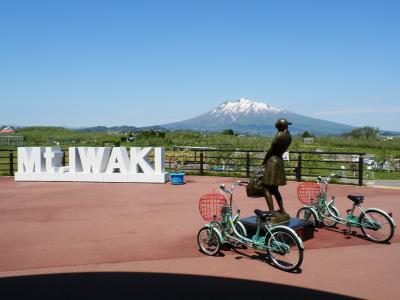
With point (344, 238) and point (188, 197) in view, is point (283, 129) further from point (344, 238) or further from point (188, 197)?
point (188, 197)

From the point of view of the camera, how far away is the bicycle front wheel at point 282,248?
18.0ft

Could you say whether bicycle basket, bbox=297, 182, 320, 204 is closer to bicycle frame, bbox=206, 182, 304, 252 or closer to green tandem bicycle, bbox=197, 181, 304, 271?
green tandem bicycle, bbox=197, 181, 304, 271

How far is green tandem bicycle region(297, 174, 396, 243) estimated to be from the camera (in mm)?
6797

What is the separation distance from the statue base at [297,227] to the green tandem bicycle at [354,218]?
31 centimetres

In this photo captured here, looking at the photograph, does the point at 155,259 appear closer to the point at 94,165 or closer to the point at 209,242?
the point at 209,242

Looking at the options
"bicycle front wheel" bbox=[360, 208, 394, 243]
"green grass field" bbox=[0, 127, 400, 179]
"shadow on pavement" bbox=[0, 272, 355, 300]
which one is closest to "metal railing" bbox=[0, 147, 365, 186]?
"bicycle front wheel" bbox=[360, 208, 394, 243]

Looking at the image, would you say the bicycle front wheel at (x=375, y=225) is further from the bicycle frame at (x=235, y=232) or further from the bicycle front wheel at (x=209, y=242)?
the bicycle front wheel at (x=209, y=242)

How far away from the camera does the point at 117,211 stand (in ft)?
31.4

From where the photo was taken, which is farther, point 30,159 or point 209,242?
point 30,159

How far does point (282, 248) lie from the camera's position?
18.2ft

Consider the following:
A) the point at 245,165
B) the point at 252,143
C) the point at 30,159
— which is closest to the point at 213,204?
the point at 245,165

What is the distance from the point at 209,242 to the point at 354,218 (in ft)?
8.85

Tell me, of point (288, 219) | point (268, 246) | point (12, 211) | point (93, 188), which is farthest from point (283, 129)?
point (93, 188)

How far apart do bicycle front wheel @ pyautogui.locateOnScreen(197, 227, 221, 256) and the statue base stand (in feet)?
2.61
